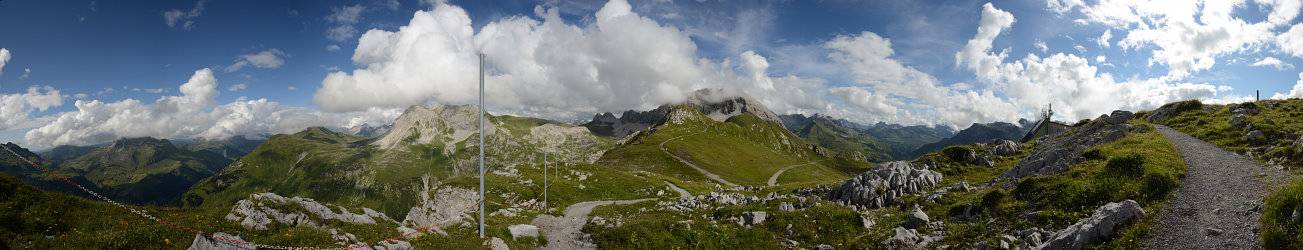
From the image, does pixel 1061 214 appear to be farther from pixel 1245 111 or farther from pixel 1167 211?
pixel 1245 111

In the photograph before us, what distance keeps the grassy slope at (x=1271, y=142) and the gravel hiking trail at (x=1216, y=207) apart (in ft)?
1.60

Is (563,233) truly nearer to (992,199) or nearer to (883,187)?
(992,199)

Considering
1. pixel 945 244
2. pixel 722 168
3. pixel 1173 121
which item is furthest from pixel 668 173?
pixel 945 244

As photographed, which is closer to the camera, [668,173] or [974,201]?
[974,201]

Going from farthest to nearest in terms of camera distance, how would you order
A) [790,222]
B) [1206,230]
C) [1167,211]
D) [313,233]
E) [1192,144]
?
1. [1192,144]
2. [790,222]
3. [313,233]
4. [1167,211]
5. [1206,230]

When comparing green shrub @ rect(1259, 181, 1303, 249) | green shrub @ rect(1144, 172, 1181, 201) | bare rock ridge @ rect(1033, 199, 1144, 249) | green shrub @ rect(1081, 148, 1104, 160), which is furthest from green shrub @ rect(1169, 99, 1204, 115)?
bare rock ridge @ rect(1033, 199, 1144, 249)

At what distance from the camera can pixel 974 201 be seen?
19.7 metres

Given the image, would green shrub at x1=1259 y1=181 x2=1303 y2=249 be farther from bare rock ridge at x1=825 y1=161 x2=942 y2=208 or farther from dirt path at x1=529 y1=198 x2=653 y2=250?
dirt path at x1=529 y1=198 x2=653 y2=250

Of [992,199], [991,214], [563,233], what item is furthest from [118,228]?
[992,199]

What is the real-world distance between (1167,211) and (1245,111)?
40725mm

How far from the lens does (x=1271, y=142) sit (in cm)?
2170

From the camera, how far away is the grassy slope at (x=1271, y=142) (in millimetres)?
10453

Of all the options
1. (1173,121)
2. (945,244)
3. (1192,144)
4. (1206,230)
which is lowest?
(945,244)

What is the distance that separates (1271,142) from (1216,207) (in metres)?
16.7
